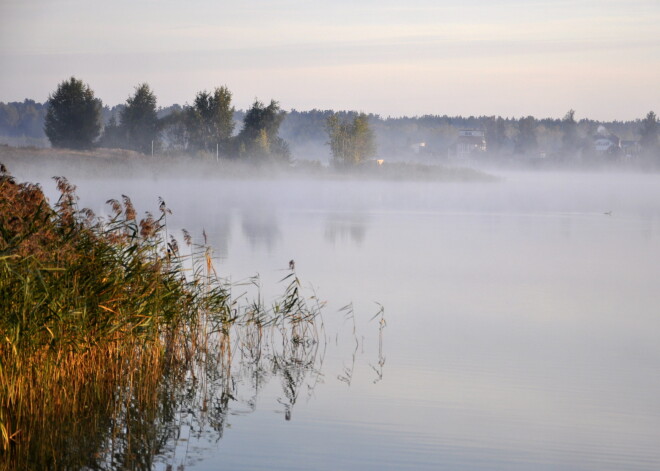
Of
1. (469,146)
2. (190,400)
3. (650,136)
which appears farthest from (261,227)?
(469,146)

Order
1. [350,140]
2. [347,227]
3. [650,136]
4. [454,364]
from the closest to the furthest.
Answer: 1. [454,364]
2. [347,227]
3. [350,140]
4. [650,136]

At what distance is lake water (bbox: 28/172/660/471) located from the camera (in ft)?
27.9

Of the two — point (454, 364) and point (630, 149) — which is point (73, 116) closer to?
point (454, 364)

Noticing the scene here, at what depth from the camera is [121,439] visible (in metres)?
8.30

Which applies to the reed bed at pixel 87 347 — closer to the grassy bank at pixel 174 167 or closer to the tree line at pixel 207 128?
the grassy bank at pixel 174 167

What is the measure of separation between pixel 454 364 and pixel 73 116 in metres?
63.1

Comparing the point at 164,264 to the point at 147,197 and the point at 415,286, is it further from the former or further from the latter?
the point at 147,197

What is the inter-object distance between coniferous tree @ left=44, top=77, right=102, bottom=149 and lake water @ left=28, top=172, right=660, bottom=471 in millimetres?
41497

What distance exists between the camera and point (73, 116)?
7038cm

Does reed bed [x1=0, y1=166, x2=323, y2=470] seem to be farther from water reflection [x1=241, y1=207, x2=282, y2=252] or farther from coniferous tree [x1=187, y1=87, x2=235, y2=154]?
coniferous tree [x1=187, y1=87, x2=235, y2=154]

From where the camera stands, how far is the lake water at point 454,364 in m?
8.51

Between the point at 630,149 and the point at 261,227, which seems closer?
the point at 261,227

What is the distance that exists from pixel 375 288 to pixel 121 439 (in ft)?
37.3

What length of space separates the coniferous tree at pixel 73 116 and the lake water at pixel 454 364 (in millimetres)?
41497
